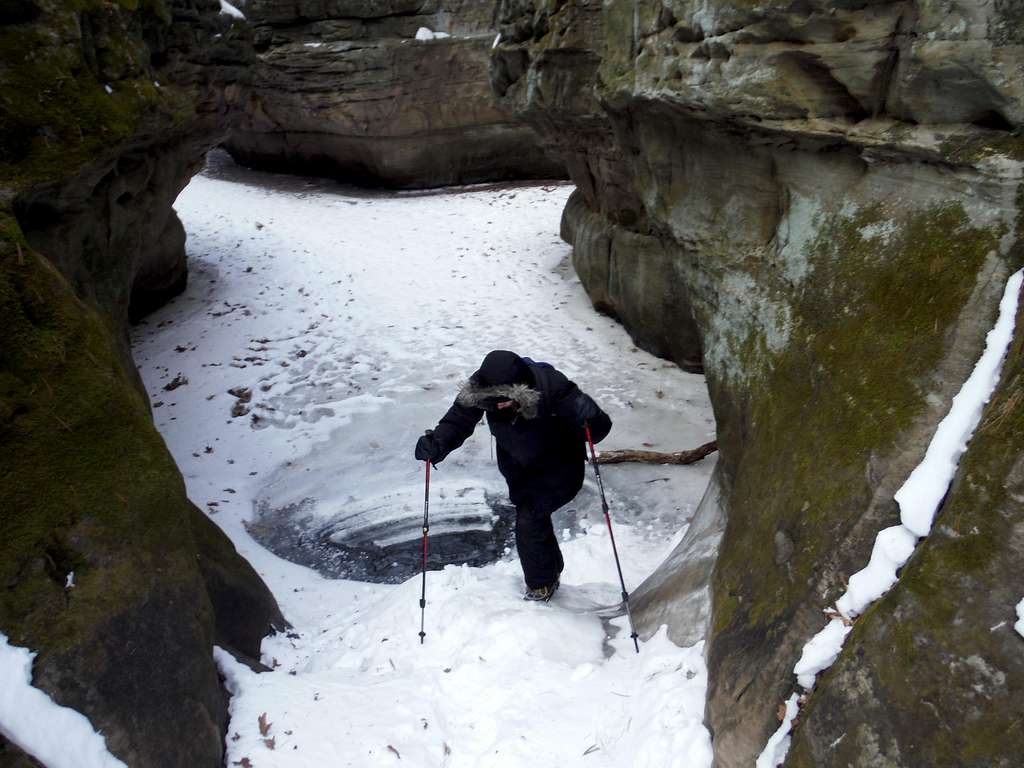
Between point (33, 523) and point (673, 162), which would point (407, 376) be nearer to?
point (673, 162)

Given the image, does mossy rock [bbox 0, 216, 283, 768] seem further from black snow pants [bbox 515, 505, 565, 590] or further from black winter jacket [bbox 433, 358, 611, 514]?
black snow pants [bbox 515, 505, 565, 590]

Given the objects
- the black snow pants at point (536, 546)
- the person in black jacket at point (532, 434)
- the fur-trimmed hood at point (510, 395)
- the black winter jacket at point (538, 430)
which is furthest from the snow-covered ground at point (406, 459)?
the fur-trimmed hood at point (510, 395)

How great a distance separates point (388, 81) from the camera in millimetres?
16656

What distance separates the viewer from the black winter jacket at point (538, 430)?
470 centimetres

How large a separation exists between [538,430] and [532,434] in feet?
0.15

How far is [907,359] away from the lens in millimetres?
3260

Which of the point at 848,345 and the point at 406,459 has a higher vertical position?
the point at 848,345

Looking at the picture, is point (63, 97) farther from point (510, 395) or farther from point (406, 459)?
point (406, 459)

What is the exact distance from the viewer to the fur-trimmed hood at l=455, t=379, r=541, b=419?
4.57 meters

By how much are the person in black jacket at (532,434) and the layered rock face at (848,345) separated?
0.79 metres

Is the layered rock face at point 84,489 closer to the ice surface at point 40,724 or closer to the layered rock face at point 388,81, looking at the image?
the ice surface at point 40,724

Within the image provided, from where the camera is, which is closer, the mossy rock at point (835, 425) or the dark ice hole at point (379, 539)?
the mossy rock at point (835, 425)

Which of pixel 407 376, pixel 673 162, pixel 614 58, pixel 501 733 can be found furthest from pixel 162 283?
pixel 501 733

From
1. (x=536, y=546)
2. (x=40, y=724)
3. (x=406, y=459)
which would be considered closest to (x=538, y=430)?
(x=536, y=546)
